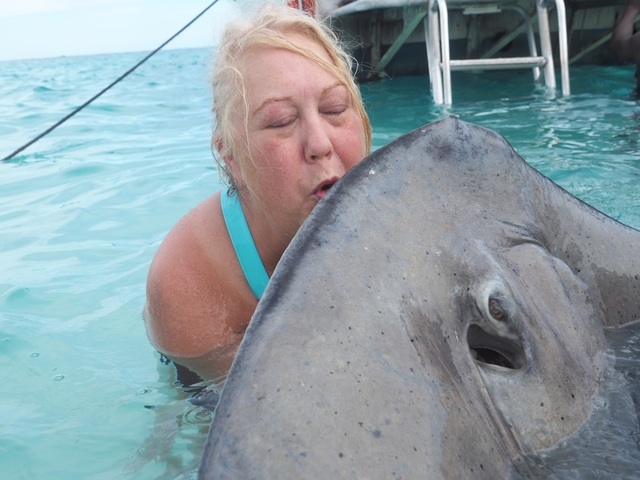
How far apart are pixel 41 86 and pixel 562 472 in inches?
790

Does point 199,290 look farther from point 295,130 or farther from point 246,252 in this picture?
point 295,130

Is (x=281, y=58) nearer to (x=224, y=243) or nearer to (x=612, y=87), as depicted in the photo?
(x=224, y=243)

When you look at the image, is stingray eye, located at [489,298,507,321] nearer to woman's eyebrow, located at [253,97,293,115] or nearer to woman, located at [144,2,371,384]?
woman, located at [144,2,371,384]

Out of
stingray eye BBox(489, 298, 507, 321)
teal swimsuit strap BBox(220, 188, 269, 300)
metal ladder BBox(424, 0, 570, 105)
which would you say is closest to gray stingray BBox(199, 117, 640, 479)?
stingray eye BBox(489, 298, 507, 321)

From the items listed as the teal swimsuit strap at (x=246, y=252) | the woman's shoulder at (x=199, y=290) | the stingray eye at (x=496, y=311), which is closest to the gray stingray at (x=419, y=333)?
the stingray eye at (x=496, y=311)

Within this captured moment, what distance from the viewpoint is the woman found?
194 centimetres

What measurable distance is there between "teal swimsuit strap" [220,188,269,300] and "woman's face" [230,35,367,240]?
31 cm

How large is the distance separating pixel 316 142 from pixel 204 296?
79 cm

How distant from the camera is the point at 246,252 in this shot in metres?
2.30

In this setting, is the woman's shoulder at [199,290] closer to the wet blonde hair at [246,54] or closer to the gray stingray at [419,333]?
the wet blonde hair at [246,54]

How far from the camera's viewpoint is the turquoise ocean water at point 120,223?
2.65 metres

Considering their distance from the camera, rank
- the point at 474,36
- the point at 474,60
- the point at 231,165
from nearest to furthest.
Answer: the point at 231,165
the point at 474,60
the point at 474,36

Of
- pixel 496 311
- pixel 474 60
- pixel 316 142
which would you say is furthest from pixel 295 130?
pixel 474 60

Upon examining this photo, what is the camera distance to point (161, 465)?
91.7 inches
